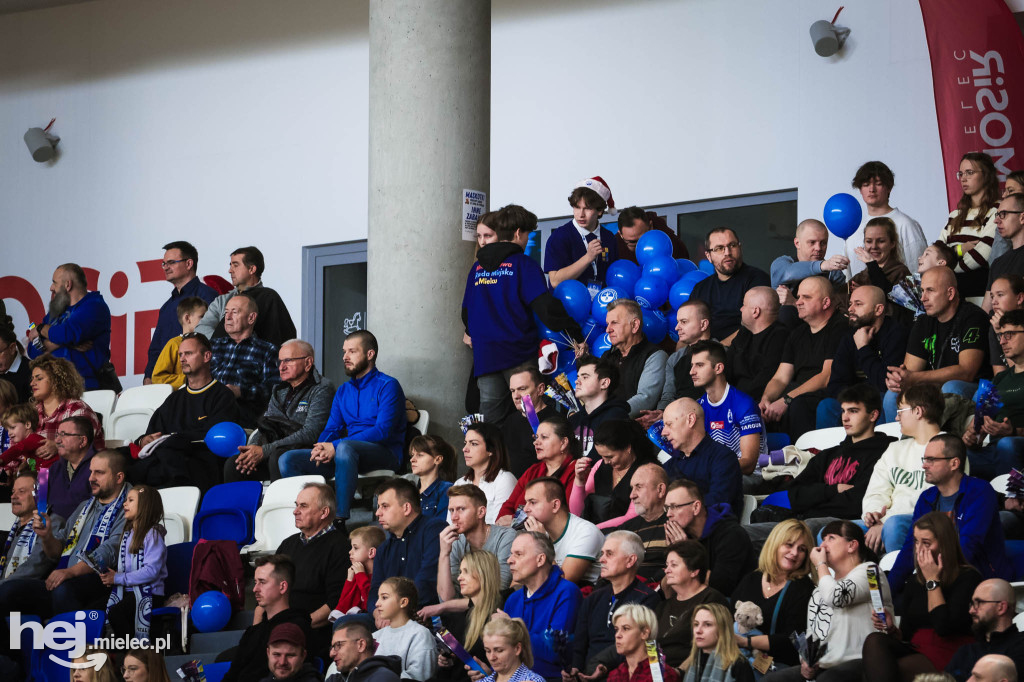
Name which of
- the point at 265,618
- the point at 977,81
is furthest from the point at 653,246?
the point at 265,618

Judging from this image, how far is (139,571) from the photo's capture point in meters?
6.72

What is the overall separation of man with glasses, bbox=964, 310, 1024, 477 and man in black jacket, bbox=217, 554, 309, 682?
280 centimetres

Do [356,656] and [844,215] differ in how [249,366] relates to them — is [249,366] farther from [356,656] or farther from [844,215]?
[844,215]

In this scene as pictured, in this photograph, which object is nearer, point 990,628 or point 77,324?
point 990,628

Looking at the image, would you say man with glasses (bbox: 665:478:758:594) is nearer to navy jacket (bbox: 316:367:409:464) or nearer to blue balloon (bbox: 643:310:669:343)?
navy jacket (bbox: 316:367:409:464)

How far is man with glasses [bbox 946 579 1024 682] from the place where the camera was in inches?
186

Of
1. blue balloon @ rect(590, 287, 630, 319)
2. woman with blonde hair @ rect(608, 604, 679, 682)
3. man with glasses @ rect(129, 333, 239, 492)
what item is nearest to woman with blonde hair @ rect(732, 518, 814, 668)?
woman with blonde hair @ rect(608, 604, 679, 682)

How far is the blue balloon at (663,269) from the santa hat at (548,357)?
0.73 meters

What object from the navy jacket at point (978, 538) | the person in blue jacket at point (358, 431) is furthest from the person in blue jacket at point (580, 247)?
the navy jacket at point (978, 538)

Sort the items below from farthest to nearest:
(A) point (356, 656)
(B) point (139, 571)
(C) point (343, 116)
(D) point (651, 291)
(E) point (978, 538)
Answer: (C) point (343, 116)
(D) point (651, 291)
(B) point (139, 571)
(A) point (356, 656)
(E) point (978, 538)

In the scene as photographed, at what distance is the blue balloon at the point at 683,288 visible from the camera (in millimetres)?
8016

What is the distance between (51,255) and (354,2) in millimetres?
3369

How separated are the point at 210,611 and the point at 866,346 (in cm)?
324

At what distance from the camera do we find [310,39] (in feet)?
39.0
